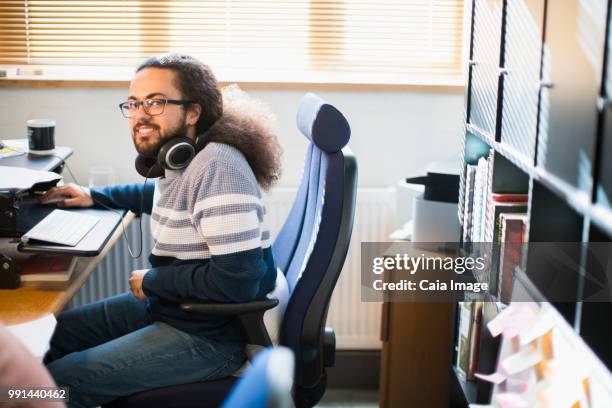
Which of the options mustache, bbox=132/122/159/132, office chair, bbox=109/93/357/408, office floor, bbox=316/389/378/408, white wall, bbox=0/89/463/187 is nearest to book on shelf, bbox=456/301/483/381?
office chair, bbox=109/93/357/408

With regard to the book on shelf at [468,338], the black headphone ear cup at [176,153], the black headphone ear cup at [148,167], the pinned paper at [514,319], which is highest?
the black headphone ear cup at [176,153]

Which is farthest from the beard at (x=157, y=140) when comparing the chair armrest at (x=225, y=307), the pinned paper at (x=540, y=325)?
the pinned paper at (x=540, y=325)

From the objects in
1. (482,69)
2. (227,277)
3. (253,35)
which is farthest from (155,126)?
(253,35)

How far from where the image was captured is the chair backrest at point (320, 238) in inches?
68.1

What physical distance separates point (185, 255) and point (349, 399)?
1.33 metres

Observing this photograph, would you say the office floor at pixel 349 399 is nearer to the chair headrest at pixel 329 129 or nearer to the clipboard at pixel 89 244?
the clipboard at pixel 89 244

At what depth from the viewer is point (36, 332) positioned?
147 cm

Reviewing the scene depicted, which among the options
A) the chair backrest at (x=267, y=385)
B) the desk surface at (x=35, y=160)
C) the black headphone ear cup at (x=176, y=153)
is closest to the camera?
the chair backrest at (x=267, y=385)

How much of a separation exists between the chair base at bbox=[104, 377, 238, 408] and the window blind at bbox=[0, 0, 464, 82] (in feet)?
4.59

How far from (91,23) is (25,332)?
1.59m

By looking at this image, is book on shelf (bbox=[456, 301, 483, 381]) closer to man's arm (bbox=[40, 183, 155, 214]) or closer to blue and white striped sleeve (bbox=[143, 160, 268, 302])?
blue and white striped sleeve (bbox=[143, 160, 268, 302])

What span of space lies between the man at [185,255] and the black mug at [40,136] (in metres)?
0.66

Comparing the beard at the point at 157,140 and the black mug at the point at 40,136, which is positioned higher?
the beard at the point at 157,140

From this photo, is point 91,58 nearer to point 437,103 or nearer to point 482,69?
point 437,103
